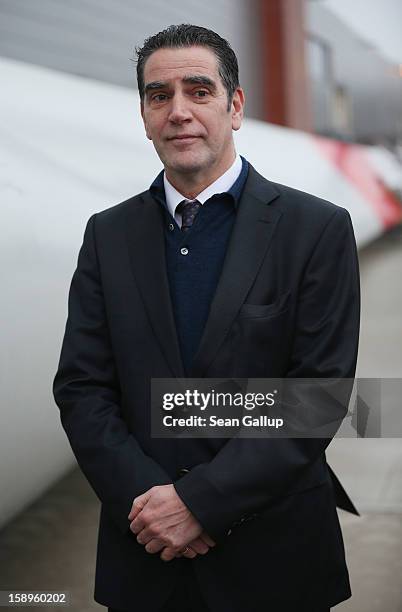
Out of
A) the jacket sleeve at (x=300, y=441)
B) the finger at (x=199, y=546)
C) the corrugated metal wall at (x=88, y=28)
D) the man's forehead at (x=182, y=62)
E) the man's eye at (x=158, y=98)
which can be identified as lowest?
the finger at (x=199, y=546)

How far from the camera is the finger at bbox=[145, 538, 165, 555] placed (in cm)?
91

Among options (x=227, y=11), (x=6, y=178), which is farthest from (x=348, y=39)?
(x=6, y=178)

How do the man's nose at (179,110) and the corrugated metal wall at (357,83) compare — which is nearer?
the man's nose at (179,110)

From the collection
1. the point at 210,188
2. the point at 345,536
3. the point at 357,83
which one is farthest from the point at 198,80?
the point at 357,83

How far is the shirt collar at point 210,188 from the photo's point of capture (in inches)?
38.2

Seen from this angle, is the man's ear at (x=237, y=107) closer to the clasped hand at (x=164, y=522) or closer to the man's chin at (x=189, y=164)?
the man's chin at (x=189, y=164)

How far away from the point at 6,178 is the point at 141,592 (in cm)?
89

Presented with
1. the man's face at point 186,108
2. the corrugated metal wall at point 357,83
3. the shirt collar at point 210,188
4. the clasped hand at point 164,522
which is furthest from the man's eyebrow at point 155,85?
the corrugated metal wall at point 357,83

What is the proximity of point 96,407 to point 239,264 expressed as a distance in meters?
0.24

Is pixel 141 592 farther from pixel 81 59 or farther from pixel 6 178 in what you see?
pixel 81 59

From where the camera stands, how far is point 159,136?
3.09 feet

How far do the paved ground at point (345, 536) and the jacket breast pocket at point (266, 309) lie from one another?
0.78 m

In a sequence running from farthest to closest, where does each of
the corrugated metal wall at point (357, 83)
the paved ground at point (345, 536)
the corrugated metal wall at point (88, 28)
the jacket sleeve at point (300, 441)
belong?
the corrugated metal wall at point (357, 83) < the corrugated metal wall at point (88, 28) < the paved ground at point (345, 536) < the jacket sleeve at point (300, 441)

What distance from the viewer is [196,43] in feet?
3.01
